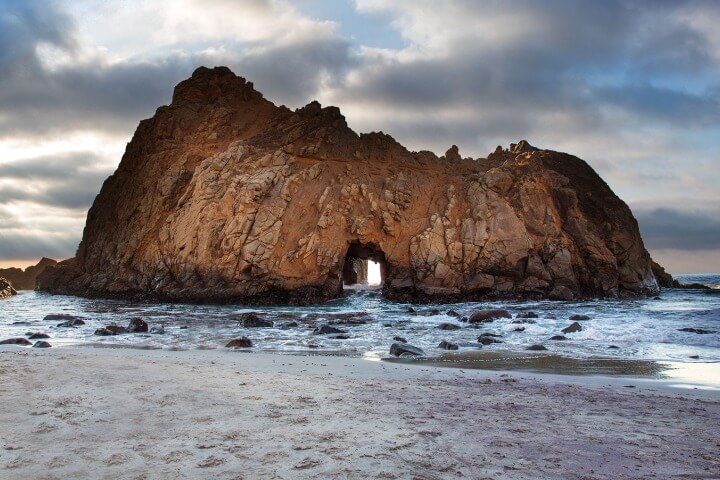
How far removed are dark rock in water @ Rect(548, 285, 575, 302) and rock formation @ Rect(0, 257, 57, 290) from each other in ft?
244

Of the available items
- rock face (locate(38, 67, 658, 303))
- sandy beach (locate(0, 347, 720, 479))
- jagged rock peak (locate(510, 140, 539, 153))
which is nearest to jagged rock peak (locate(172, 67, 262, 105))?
rock face (locate(38, 67, 658, 303))

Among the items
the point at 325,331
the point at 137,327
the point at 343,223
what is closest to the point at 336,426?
the point at 325,331

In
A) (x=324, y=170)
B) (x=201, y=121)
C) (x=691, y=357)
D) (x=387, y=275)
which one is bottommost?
(x=691, y=357)

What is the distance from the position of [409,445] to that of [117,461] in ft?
8.01

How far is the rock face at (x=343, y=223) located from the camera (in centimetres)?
3400

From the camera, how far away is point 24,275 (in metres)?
80.4

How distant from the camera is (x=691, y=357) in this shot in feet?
39.5

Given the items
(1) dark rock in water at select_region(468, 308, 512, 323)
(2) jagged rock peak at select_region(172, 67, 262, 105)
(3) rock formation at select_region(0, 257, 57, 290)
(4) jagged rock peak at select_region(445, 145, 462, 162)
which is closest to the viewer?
(1) dark rock in water at select_region(468, 308, 512, 323)

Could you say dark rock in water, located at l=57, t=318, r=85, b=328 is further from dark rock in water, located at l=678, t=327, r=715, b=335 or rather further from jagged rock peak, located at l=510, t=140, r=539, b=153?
jagged rock peak, located at l=510, t=140, r=539, b=153

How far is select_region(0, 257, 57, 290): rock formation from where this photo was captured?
79.3 m

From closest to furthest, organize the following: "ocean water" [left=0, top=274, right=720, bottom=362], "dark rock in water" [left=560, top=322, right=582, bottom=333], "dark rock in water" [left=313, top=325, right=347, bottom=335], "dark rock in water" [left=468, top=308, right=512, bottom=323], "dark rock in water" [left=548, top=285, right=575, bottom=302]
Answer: "ocean water" [left=0, top=274, right=720, bottom=362] → "dark rock in water" [left=560, top=322, right=582, bottom=333] → "dark rock in water" [left=313, top=325, right=347, bottom=335] → "dark rock in water" [left=468, top=308, right=512, bottom=323] → "dark rock in water" [left=548, top=285, right=575, bottom=302]

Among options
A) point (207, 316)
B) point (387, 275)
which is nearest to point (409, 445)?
point (207, 316)

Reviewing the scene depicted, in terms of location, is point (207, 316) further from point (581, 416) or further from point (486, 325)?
point (581, 416)

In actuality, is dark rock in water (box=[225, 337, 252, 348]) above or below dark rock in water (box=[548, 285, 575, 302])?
below
